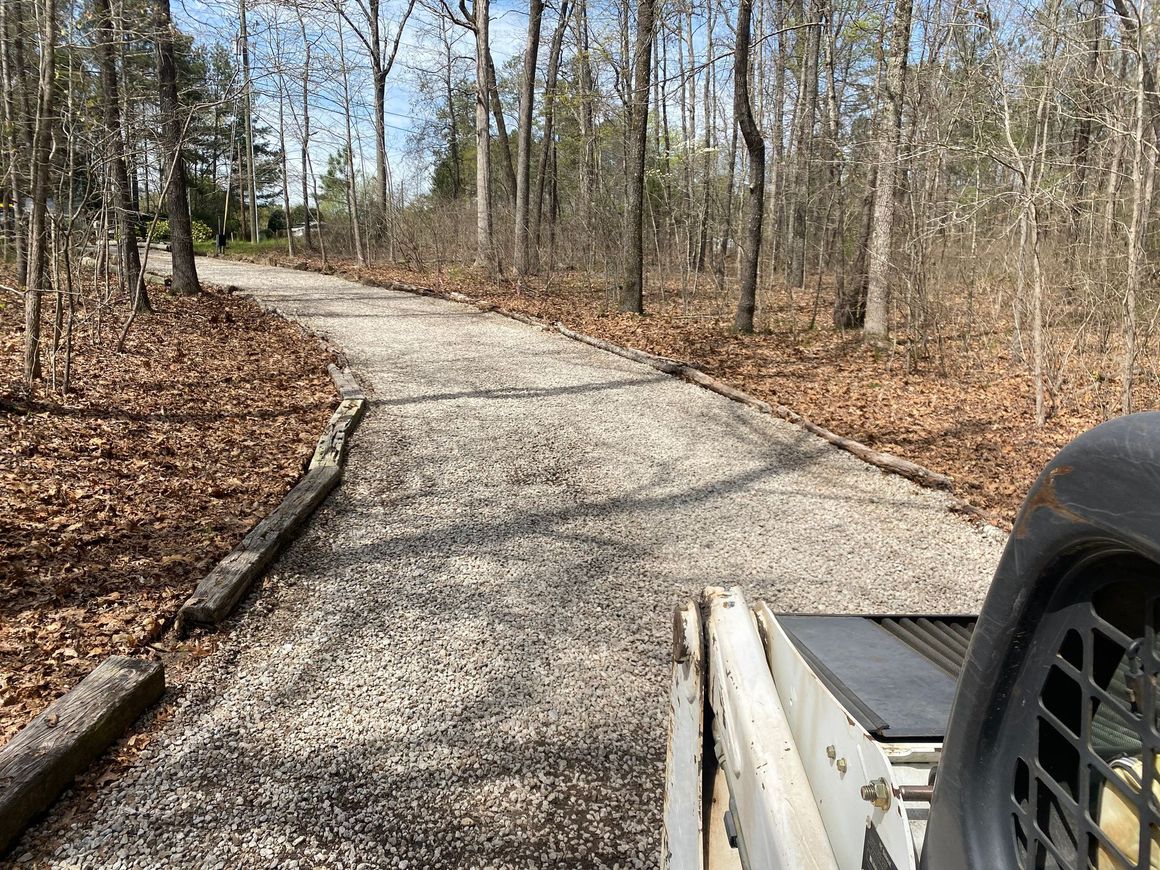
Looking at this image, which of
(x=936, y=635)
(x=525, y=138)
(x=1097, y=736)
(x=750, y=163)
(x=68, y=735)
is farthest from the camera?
(x=525, y=138)

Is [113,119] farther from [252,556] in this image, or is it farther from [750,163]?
[750,163]

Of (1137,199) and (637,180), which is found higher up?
(637,180)

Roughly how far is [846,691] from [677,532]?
372 centimetres

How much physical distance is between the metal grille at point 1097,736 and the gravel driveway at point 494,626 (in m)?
2.01

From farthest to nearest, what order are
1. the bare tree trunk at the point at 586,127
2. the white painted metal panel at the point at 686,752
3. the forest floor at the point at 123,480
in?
the bare tree trunk at the point at 586,127
the forest floor at the point at 123,480
the white painted metal panel at the point at 686,752

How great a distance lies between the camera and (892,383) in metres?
9.82

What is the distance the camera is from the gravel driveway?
2598 mm

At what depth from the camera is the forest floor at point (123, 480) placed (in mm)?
3561

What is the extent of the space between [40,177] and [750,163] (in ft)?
31.4

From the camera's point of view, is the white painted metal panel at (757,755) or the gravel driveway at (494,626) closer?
the white painted metal panel at (757,755)

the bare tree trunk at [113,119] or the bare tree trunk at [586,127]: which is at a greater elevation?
the bare tree trunk at [586,127]

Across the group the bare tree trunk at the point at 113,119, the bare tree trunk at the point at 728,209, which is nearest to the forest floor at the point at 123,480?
the bare tree trunk at the point at 113,119

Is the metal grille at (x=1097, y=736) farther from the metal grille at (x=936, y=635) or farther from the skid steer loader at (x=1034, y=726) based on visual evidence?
the metal grille at (x=936, y=635)

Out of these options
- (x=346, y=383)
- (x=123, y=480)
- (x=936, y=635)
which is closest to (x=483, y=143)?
(x=346, y=383)
